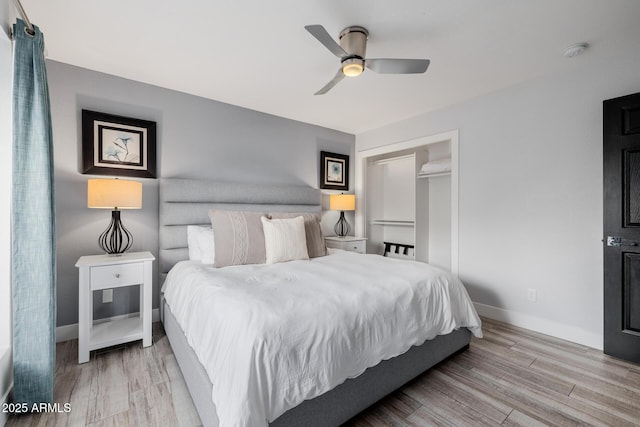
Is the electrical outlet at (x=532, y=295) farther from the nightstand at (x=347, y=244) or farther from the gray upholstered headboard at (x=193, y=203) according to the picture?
the gray upholstered headboard at (x=193, y=203)

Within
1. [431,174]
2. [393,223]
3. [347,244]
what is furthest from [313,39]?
[393,223]

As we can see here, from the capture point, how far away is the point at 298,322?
4.27ft

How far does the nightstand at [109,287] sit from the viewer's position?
84.3 inches

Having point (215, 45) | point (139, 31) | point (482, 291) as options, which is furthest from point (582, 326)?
point (139, 31)

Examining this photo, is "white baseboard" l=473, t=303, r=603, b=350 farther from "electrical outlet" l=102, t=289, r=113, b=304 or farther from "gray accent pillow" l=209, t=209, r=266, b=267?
"electrical outlet" l=102, t=289, r=113, b=304

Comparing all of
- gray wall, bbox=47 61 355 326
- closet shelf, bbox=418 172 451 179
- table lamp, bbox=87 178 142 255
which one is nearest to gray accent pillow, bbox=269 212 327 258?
gray wall, bbox=47 61 355 326

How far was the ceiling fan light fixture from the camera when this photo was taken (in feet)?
6.49

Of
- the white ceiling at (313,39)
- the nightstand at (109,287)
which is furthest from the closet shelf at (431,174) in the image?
the nightstand at (109,287)

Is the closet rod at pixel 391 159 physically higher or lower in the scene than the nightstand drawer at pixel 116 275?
higher

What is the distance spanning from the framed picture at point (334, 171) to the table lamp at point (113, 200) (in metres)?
2.46

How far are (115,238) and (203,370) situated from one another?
6.06 feet

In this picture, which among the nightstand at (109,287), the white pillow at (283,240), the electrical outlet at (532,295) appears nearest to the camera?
the nightstand at (109,287)

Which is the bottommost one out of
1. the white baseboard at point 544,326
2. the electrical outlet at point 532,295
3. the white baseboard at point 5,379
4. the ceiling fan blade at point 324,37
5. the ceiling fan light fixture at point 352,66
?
the white baseboard at point 544,326

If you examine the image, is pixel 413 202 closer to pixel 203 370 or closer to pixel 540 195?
pixel 540 195
